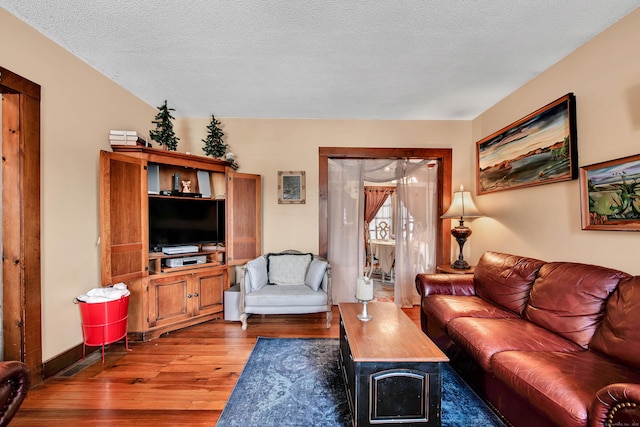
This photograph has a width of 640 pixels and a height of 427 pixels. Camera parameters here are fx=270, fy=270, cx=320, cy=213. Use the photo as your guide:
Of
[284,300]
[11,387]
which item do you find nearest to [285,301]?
[284,300]

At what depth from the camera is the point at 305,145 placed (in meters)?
3.87

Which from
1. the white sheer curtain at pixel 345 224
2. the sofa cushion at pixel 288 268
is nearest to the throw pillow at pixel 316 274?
the sofa cushion at pixel 288 268

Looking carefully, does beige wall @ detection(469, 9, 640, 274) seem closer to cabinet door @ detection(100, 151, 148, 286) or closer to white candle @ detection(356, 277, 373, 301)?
white candle @ detection(356, 277, 373, 301)

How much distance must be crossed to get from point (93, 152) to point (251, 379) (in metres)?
2.57

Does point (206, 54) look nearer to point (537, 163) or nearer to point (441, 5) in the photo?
point (441, 5)

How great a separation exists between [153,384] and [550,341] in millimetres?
2889

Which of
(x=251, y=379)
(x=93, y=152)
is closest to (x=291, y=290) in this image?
(x=251, y=379)

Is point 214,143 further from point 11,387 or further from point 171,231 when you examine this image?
point 11,387

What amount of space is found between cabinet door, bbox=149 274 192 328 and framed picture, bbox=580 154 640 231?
3835 millimetres

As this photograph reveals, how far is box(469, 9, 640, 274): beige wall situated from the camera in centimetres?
A: 186

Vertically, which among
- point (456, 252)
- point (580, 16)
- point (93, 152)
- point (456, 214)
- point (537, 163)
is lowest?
point (456, 252)

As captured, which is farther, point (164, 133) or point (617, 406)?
point (164, 133)

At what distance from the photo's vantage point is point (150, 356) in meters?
2.54

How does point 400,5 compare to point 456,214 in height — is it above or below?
above
